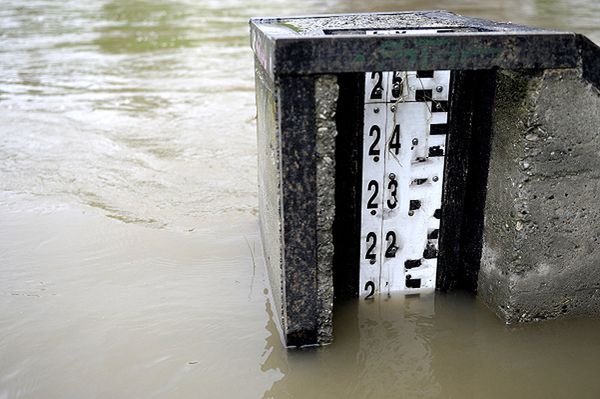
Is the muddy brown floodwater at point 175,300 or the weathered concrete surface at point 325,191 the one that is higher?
the weathered concrete surface at point 325,191

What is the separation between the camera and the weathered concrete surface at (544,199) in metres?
2.92

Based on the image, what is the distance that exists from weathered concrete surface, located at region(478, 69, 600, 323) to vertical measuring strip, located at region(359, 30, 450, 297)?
30 cm

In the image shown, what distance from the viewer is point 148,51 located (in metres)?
11.0

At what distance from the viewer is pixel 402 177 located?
3.31 m

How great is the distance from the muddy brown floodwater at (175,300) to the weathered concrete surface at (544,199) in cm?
18

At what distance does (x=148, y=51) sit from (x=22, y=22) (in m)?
4.91

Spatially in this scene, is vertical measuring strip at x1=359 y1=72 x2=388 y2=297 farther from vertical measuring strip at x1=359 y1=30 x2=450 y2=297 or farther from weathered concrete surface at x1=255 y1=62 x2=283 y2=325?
weathered concrete surface at x1=255 y1=62 x2=283 y2=325

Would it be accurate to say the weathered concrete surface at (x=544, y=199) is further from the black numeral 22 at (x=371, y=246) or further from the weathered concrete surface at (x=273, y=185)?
the weathered concrete surface at (x=273, y=185)

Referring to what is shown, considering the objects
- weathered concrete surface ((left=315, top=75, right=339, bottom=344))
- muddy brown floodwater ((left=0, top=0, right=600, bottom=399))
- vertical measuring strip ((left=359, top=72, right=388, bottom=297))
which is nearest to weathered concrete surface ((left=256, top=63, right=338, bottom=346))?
weathered concrete surface ((left=315, top=75, right=339, bottom=344))

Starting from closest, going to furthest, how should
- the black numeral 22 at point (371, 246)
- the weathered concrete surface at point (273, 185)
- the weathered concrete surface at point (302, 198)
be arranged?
1. the weathered concrete surface at point (302, 198)
2. the weathered concrete surface at point (273, 185)
3. the black numeral 22 at point (371, 246)

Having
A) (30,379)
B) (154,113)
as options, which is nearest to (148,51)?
(154,113)

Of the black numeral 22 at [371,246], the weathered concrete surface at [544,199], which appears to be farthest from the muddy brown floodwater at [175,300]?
the black numeral 22 at [371,246]

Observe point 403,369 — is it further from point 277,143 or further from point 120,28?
point 120,28

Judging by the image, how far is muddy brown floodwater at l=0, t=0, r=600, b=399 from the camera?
299 cm
